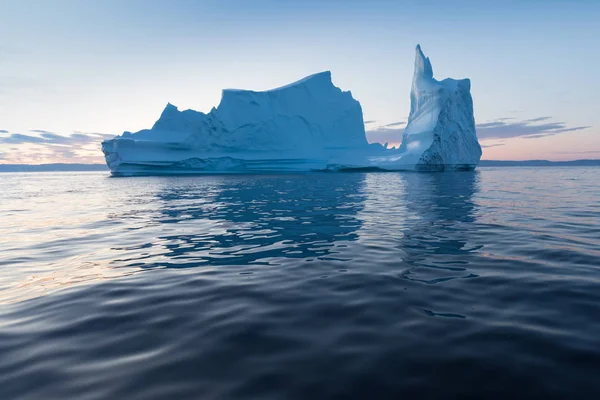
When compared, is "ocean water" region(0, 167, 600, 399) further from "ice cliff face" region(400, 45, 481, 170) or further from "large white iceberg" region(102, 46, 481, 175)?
"large white iceberg" region(102, 46, 481, 175)

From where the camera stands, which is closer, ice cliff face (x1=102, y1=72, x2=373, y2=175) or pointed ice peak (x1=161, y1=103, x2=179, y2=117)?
ice cliff face (x1=102, y1=72, x2=373, y2=175)

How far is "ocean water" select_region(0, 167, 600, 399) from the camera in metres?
2.24

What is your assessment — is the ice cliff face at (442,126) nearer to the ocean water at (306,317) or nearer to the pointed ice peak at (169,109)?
the pointed ice peak at (169,109)

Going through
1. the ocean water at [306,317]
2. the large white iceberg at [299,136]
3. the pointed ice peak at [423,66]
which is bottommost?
the ocean water at [306,317]

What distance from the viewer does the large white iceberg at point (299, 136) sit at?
40.8 metres

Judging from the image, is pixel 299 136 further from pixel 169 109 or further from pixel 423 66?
pixel 423 66

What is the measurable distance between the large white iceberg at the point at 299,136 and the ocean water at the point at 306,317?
36520 millimetres

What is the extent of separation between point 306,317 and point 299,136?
47752 millimetres

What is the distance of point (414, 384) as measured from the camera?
7.18 ft

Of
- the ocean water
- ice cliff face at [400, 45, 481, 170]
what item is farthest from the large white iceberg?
the ocean water

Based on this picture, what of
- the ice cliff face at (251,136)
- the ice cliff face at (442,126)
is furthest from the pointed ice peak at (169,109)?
the ice cliff face at (442,126)

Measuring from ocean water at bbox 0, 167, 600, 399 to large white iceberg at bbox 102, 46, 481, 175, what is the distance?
36.5 meters

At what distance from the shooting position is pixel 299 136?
49812 millimetres

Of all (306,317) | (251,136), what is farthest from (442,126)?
(306,317)
